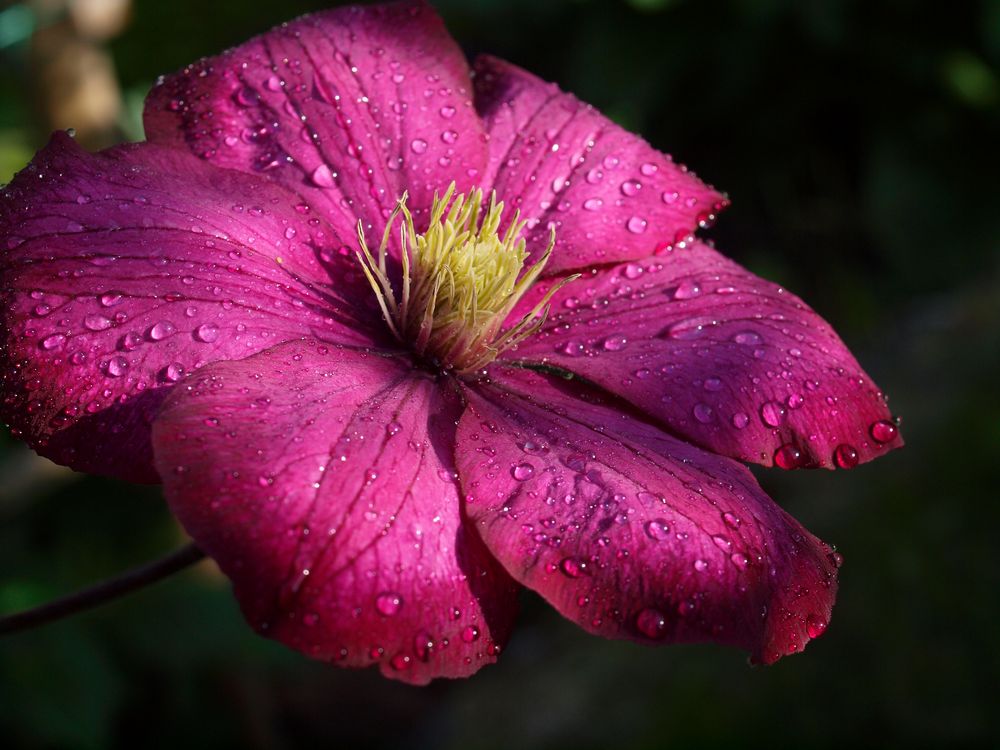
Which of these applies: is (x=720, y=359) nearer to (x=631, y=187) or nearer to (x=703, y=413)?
(x=703, y=413)

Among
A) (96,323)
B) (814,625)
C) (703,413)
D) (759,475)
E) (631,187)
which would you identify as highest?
(96,323)

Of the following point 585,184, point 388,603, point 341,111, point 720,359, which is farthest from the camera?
point 585,184

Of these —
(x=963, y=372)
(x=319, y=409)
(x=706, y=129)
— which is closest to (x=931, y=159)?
(x=706, y=129)

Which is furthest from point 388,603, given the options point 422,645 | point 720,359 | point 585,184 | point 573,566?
point 585,184

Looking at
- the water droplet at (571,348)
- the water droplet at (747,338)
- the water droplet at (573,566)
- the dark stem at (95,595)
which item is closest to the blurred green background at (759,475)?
the dark stem at (95,595)

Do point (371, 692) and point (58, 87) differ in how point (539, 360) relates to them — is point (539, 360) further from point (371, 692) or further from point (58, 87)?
point (371, 692)

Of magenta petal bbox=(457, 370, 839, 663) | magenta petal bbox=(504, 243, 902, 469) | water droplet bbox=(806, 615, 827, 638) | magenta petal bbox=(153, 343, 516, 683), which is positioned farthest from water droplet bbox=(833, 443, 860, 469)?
magenta petal bbox=(153, 343, 516, 683)
